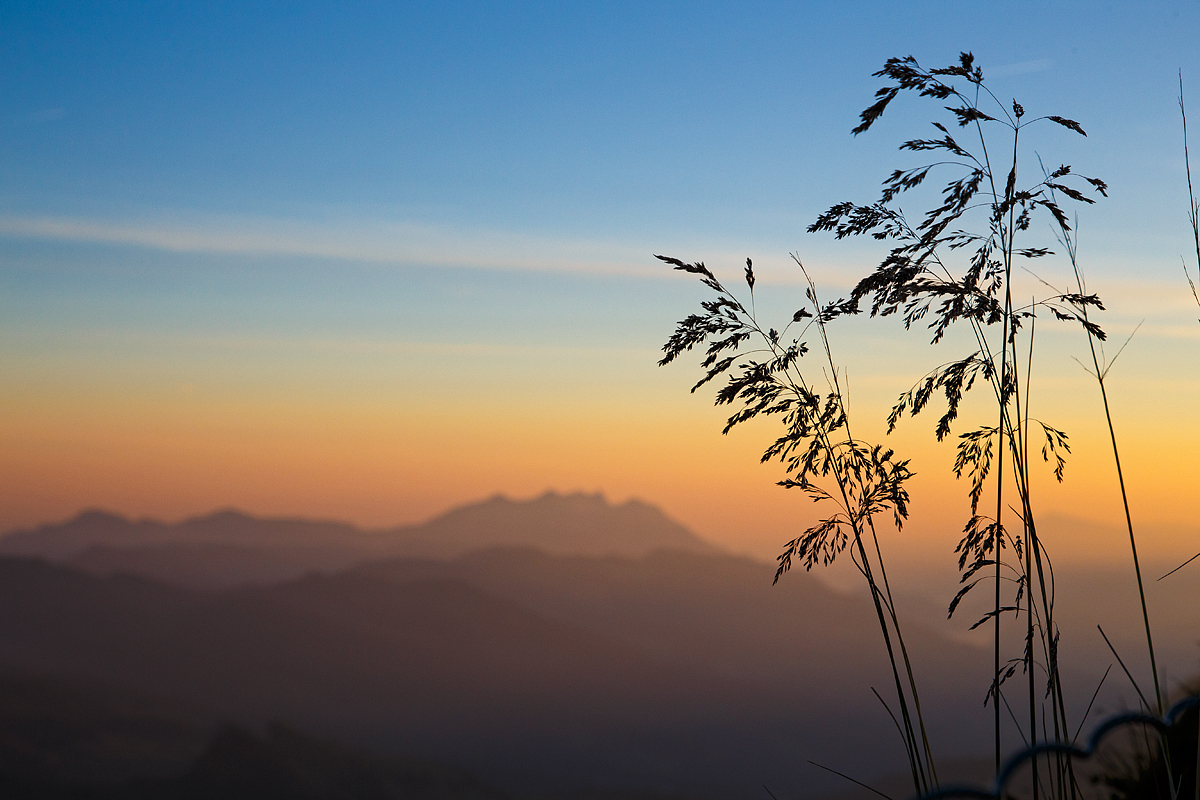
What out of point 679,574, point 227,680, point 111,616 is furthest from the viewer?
point 679,574

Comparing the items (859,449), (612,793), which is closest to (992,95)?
(859,449)

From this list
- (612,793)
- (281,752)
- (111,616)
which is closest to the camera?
(612,793)

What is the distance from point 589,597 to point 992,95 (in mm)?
200415

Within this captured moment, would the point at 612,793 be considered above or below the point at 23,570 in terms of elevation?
below

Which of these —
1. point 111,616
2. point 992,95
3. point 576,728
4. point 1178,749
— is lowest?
point 576,728

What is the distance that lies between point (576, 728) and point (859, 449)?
523ft

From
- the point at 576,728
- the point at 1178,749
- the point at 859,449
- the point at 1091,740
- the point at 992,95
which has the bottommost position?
the point at 576,728

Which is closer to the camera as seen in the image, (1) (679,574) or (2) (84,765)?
(2) (84,765)

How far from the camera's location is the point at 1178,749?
332 centimetres

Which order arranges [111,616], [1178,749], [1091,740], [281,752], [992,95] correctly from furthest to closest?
1. [111,616]
2. [281,752]
3. [1178,749]
4. [992,95]
5. [1091,740]

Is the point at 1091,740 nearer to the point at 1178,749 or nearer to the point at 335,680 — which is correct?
the point at 1178,749

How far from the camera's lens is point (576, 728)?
494ft

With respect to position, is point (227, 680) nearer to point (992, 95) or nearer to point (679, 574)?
point (679, 574)

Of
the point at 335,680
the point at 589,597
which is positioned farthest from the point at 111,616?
the point at 589,597
